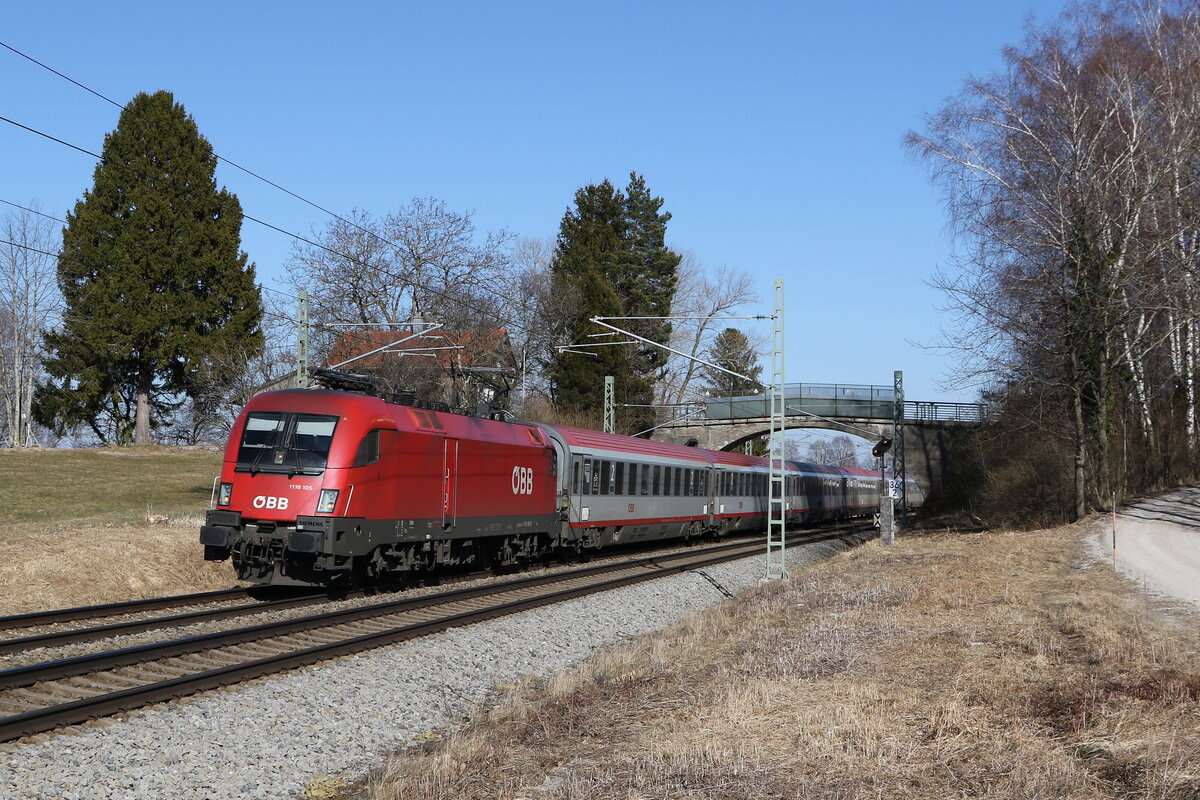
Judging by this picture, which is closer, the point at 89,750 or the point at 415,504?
the point at 89,750

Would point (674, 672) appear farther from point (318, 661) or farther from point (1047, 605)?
point (1047, 605)

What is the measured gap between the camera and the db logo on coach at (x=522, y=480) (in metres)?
21.0

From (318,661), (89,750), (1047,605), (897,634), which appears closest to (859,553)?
(1047,605)

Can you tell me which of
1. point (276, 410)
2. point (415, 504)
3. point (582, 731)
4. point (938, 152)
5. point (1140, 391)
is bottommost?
point (582, 731)

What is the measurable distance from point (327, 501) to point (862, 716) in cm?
899

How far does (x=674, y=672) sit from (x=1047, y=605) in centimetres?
622

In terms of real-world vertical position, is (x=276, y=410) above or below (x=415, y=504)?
above

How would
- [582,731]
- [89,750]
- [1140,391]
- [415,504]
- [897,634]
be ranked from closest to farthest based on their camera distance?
[89,750]
[582,731]
[897,634]
[415,504]
[1140,391]

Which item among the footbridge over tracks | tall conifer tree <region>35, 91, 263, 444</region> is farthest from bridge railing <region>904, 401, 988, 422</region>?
tall conifer tree <region>35, 91, 263, 444</region>

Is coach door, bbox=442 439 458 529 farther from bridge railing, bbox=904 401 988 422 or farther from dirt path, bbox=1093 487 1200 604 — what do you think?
bridge railing, bbox=904 401 988 422

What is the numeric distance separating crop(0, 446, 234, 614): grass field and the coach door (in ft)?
14.8

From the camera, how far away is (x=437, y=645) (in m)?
13.0

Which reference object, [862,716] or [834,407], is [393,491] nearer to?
[862,716]

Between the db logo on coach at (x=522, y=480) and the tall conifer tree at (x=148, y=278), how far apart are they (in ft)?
115
